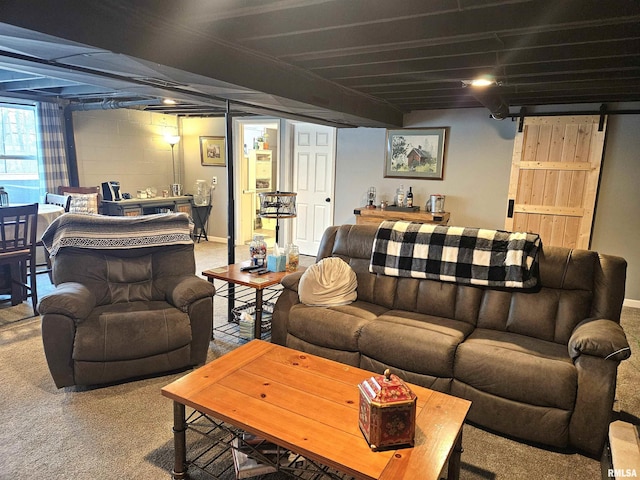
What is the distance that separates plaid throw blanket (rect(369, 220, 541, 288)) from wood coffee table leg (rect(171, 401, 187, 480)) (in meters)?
1.70

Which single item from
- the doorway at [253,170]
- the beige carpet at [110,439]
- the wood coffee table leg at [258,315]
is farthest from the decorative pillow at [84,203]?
the wood coffee table leg at [258,315]

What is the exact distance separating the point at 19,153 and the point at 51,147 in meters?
0.37

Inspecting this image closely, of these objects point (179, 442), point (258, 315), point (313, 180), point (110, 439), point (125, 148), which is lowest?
point (110, 439)

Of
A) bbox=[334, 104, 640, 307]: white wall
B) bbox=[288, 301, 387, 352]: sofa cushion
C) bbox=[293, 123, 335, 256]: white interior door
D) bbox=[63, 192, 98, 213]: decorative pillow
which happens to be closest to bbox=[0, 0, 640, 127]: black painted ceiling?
bbox=[334, 104, 640, 307]: white wall

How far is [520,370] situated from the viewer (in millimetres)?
2172

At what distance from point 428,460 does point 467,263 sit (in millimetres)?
1597

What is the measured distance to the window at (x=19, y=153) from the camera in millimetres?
5367

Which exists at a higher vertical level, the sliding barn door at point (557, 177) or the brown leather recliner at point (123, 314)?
the sliding barn door at point (557, 177)

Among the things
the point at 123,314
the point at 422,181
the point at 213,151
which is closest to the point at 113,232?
the point at 123,314

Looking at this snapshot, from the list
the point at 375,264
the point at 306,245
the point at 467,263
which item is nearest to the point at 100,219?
the point at 375,264

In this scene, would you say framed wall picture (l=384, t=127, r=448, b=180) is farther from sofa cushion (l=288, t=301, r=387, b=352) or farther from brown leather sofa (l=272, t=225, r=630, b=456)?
sofa cushion (l=288, t=301, r=387, b=352)

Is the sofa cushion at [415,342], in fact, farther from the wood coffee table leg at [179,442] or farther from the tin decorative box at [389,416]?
the wood coffee table leg at [179,442]

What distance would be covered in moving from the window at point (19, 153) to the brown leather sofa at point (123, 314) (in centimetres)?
354

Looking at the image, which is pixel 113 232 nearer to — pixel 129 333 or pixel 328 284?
pixel 129 333
